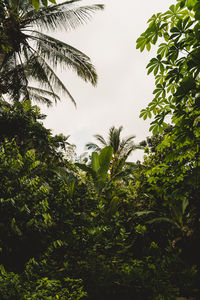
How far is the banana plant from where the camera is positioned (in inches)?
208

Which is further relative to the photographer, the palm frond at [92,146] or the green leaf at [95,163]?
the palm frond at [92,146]

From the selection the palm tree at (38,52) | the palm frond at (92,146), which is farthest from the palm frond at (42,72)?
the palm frond at (92,146)

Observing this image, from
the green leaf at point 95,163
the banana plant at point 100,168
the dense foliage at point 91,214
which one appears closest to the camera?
Result: the dense foliage at point 91,214

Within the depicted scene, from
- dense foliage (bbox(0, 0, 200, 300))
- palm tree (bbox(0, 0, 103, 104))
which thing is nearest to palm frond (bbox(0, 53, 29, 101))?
palm tree (bbox(0, 0, 103, 104))

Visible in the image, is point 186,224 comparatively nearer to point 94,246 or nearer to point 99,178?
point 99,178

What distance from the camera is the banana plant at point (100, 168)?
17.3 ft

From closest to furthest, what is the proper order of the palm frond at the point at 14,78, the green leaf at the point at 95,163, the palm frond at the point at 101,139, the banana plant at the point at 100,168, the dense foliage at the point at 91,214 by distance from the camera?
1. the dense foliage at the point at 91,214
2. the banana plant at the point at 100,168
3. the green leaf at the point at 95,163
4. the palm frond at the point at 14,78
5. the palm frond at the point at 101,139

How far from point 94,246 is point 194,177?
1958 mm

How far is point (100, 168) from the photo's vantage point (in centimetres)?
542

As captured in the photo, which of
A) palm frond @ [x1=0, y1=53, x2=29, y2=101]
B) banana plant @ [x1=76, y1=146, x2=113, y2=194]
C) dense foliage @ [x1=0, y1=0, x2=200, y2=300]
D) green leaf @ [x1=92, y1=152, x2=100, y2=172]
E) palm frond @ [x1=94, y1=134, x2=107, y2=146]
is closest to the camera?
dense foliage @ [x1=0, y1=0, x2=200, y2=300]

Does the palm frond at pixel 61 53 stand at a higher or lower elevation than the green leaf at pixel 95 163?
higher

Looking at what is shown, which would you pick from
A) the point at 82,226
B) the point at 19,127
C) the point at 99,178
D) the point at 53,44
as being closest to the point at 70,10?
the point at 53,44

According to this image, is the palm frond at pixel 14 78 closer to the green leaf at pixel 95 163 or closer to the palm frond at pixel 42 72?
the palm frond at pixel 42 72

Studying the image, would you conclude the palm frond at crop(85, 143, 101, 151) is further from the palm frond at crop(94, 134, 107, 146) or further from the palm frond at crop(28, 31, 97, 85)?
the palm frond at crop(28, 31, 97, 85)
